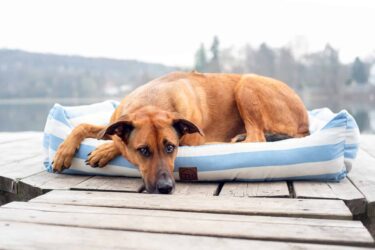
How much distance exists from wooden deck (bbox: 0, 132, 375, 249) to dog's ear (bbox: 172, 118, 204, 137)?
1.45 ft

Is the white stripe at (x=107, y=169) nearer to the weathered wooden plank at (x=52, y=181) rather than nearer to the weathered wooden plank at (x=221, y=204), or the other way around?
the weathered wooden plank at (x=52, y=181)

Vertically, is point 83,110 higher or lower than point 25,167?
higher

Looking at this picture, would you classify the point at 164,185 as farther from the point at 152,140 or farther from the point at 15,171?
the point at 15,171

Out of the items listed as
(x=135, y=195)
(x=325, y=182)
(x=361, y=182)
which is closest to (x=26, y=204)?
(x=135, y=195)

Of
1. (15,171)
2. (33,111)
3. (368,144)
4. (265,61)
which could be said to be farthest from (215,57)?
(15,171)

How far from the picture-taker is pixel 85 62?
16234 mm

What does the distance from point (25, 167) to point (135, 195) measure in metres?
1.68

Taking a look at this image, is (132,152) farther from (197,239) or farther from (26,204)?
(197,239)

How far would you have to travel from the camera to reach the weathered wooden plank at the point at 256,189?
269 centimetres

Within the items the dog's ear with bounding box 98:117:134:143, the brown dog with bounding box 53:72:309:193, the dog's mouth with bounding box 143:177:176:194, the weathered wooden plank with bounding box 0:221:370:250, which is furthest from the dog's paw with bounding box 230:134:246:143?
the weathered wooden plank with bounding box 0:221:370:250

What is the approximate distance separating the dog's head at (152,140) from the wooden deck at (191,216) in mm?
165

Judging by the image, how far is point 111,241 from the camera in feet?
5.85

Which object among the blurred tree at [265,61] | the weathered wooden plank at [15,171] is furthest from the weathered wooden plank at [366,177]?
the blurred tree at [265,61]

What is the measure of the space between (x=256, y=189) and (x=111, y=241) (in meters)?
1.33
